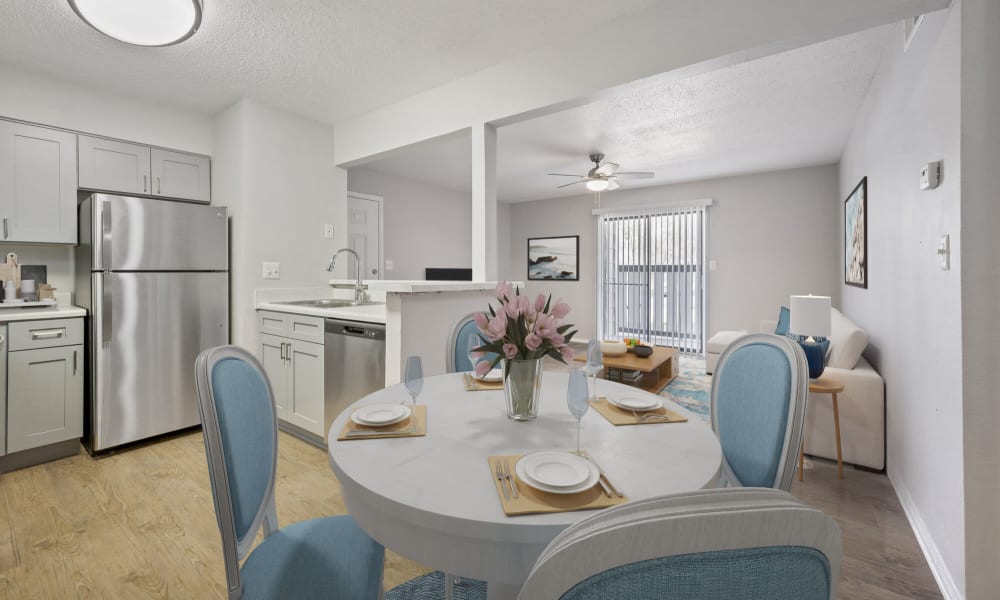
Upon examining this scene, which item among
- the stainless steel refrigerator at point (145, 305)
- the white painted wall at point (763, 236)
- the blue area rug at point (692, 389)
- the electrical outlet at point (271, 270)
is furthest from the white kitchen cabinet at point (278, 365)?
the white painted wall at point (763, 236)

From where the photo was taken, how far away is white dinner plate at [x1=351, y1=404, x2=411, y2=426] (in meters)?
1.10

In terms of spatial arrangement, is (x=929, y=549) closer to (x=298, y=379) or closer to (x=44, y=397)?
(x=298, y=379)

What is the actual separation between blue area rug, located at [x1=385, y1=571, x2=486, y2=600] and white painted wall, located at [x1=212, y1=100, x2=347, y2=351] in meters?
2.41

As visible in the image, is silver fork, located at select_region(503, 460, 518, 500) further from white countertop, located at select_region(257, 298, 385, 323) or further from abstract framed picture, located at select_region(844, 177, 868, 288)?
abstract framed picture, located at select_region(844, 177, 868, 288)

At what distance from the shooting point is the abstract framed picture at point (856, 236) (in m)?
3.17

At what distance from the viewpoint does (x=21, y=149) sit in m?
2.72

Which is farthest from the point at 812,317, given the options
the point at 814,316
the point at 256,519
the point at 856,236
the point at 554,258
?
the point at 554,258

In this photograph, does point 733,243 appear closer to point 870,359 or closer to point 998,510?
point 870,359

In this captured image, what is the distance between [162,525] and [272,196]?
7.55 ft

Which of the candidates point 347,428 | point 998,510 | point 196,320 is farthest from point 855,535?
point 196,320

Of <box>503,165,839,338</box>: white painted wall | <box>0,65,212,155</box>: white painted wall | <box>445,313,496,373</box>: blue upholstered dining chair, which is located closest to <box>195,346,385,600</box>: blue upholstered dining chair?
<box>445,313,496,373</box>: blue upholstered dining chair

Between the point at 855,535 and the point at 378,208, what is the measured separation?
201 inches

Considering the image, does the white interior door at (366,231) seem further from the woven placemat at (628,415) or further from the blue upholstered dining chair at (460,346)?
the woven placemat at (628,415)

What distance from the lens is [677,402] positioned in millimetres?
3857
